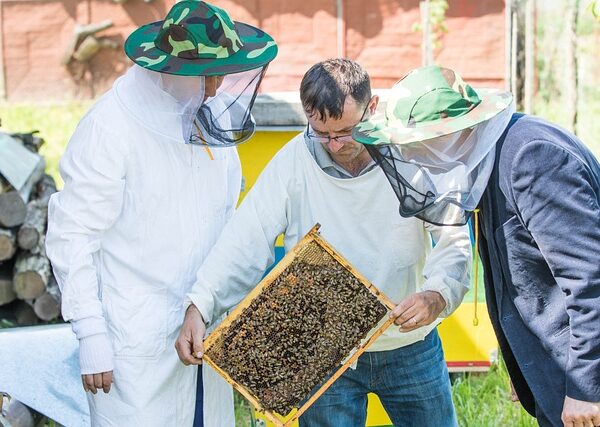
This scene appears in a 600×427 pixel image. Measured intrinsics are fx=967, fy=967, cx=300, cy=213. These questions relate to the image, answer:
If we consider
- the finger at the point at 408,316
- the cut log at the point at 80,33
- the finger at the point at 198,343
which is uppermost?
the finger at the point at 408,316

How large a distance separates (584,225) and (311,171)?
3.11 feet

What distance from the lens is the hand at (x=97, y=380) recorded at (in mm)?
3053

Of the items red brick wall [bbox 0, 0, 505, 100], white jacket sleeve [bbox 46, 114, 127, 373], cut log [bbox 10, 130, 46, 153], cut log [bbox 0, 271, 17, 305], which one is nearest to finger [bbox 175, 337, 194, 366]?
white jacket sleeve [bbox 46, 114, 127, 373]

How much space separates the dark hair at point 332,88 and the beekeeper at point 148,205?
0.22 m

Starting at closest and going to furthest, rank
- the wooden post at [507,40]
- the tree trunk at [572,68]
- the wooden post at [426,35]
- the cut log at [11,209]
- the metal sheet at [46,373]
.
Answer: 1. the metal sheet at [46,373]
2. the cut log at [11,209]
3. the tree trunk at [572,68]
4. the wooden post at [426,35]
5. the wooden post at [507,40]

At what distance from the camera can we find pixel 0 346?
452 cm

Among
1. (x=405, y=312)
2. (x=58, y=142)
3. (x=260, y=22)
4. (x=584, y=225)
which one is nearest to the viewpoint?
(x=584, y=225)

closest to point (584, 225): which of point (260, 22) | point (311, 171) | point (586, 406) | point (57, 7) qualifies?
point (586, 406)

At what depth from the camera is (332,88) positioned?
9.73ft

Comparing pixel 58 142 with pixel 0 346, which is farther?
pixel 58 142

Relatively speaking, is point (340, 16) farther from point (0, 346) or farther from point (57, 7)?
point (0, 346)

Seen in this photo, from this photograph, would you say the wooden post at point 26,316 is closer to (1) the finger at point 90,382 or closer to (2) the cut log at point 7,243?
(2) the cut log at point 7,243

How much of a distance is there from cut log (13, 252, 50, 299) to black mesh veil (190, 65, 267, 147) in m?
3.35

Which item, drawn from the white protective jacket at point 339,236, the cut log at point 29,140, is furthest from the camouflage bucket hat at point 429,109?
the cut log at point 29,140
